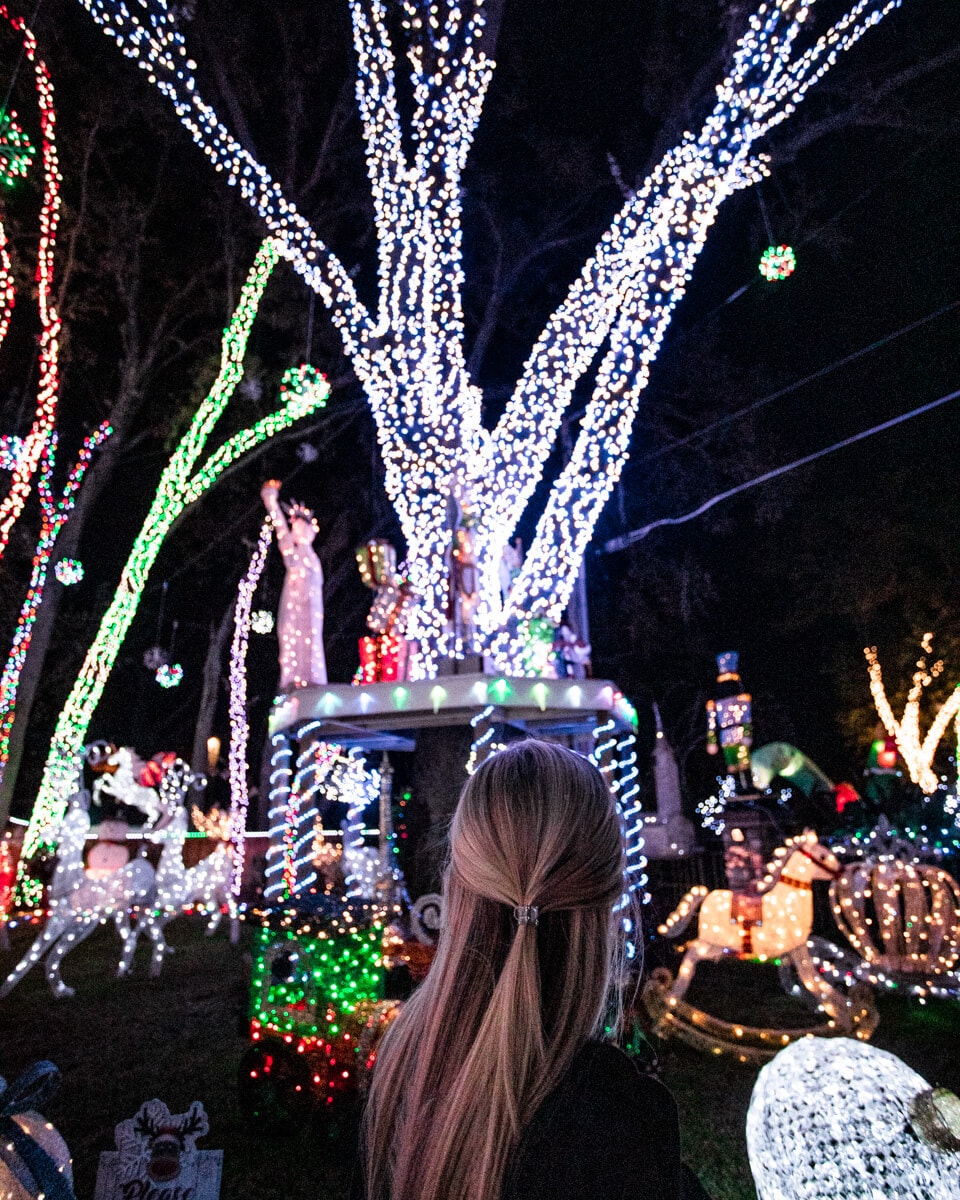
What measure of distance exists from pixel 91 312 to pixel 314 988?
34.5ft

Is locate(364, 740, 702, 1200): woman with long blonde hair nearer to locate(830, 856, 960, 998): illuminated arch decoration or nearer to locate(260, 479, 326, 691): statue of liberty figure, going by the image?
locate(830, 856, 960, 998): illuminated arch decoration

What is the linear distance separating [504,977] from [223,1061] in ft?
18.2

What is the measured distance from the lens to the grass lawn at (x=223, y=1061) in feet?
14.0

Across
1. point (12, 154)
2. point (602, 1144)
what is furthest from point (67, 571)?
point (602, 1144)

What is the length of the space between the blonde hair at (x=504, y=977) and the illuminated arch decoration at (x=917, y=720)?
777 inches

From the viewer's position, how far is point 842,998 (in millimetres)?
5871

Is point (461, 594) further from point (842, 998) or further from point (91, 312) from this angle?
point (91, 312)

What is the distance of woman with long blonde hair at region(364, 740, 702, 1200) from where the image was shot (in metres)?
1.18

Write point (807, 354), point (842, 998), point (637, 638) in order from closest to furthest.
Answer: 1. point (842, 998)
2. point (807, 354)
3. point (637, 638)

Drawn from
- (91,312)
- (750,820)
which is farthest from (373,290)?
(750,820)

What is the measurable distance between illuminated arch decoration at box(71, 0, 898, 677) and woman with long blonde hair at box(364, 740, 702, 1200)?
7800 millimetres

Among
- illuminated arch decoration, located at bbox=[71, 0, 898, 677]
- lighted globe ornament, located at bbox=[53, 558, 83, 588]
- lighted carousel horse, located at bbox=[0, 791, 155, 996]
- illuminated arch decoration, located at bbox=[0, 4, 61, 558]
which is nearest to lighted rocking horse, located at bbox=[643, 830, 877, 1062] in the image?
illuminated arch decoration, located at bbox=[71, 0, 898, 677]

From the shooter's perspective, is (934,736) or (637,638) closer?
(934,736)

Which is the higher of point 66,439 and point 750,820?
point 66,439
